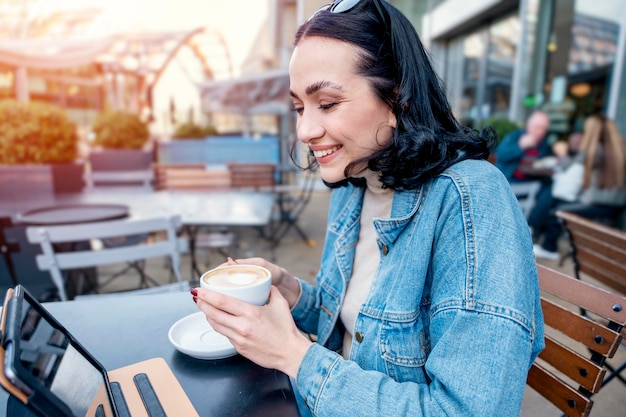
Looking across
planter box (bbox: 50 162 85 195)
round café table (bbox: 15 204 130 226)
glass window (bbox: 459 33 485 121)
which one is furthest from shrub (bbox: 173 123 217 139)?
round café table (bbox: 15 204 130 226)

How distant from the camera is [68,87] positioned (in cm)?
1861

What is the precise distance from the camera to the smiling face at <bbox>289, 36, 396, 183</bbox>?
90cm

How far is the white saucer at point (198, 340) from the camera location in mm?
962

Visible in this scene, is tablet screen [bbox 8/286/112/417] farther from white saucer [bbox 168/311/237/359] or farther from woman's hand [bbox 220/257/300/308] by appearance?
woman's hand [bbox 220/257/300/308]

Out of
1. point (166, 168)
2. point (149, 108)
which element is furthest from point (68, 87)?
point (166, 168)

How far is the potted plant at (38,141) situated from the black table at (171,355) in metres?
3.82

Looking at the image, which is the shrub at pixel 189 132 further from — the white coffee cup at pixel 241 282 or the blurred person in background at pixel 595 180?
the white coffee cup at pixel 241 282

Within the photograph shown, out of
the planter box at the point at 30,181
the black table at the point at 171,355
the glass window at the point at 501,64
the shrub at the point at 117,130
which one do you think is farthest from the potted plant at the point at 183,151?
the black table at the point at 171,355

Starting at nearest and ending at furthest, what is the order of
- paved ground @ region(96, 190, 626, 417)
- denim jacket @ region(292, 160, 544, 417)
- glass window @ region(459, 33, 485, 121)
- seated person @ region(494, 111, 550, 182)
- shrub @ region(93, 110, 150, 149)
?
denim jacket @ region(292, 160, 544, 417), paved ground @ region(96, 190, 626, 417), seated person @ region(494, 111, 550, 182), shrub @ region(93, 110, 150, 149), glass window @ region(459, 33, 485, 121)

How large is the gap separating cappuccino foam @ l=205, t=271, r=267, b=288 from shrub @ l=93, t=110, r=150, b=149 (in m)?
6.83

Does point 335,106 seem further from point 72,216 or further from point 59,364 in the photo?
point 72,216

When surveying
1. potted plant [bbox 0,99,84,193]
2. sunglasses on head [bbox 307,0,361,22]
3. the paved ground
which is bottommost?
the paved ground

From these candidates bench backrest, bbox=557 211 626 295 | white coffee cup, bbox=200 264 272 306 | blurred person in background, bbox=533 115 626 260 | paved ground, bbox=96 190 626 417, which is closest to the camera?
white coffee cup, bbox=200 264 272 306

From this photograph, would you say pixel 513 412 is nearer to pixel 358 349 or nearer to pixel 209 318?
pixel 358 349
